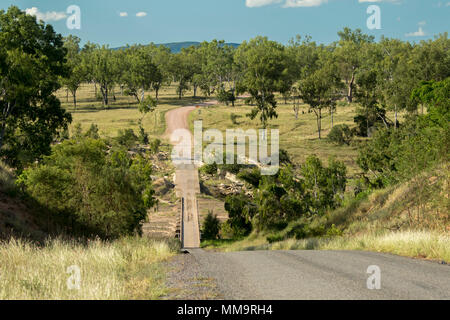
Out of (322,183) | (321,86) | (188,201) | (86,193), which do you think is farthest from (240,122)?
(86,193)

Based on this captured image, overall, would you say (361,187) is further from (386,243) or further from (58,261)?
(58,261)

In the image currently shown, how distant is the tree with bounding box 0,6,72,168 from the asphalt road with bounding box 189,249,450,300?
21.8m

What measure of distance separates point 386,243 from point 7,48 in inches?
1001

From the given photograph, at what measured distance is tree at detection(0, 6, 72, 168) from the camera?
2606 cm

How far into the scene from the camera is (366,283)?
626 cm

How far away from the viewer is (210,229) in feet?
113

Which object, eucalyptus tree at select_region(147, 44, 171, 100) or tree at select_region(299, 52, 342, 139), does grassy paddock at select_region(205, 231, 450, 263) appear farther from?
eucalyptus tree at select_region(147, 44, 171, 100)

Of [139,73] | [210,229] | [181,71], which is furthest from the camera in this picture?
[181,71]

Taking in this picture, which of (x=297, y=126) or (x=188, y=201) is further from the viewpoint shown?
(x=297, y=126)

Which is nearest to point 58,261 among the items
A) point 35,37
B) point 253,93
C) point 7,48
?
point 7,48

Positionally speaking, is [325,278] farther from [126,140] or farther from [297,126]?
[297,126]

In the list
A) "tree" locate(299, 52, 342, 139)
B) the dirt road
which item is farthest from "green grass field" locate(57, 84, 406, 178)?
the dirt road

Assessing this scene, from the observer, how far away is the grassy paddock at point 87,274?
5711 millimetres

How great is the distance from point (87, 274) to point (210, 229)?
2756 centimetres
